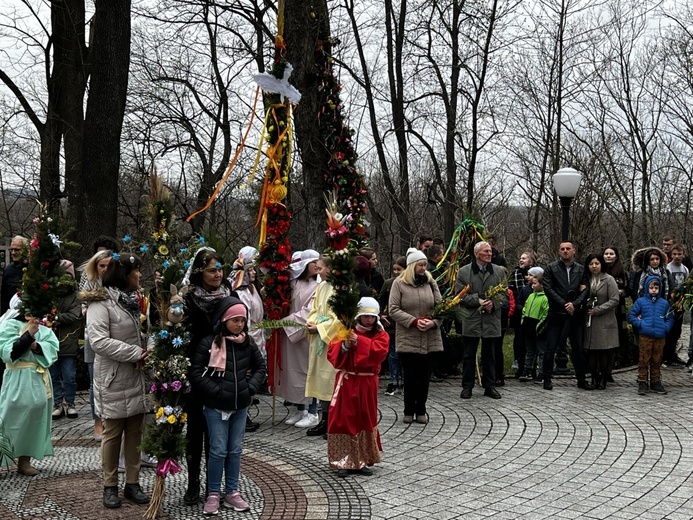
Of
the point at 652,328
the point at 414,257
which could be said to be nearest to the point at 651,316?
the point at 652,328

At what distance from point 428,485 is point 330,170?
5204 mm

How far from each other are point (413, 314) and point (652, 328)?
3782 mm

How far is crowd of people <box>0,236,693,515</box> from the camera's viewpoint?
539 cm

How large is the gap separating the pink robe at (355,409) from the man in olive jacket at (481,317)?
332 centimetres

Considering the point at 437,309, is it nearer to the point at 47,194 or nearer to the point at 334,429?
the point at 334,429

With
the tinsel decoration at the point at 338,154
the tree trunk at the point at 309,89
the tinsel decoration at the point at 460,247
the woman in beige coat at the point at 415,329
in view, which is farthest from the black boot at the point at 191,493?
the tree trunk at the point at 309,89

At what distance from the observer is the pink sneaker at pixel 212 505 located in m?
5.28

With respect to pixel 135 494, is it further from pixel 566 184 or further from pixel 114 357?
pixel 566 184

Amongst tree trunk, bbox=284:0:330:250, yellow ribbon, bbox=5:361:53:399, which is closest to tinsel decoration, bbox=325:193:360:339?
yellow ribbon, bbox=5:361:53:399

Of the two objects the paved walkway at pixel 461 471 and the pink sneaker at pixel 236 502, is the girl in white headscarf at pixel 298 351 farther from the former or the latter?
the pink sneaker at pixel 236 502

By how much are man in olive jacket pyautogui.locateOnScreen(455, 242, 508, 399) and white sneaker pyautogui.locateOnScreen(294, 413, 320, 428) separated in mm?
2302

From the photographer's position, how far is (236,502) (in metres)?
5.40

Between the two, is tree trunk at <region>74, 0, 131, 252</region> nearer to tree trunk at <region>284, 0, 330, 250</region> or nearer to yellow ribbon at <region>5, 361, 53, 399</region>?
tree trunk at <region>284, 0, 330, 250</region>

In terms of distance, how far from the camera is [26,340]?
627cm
